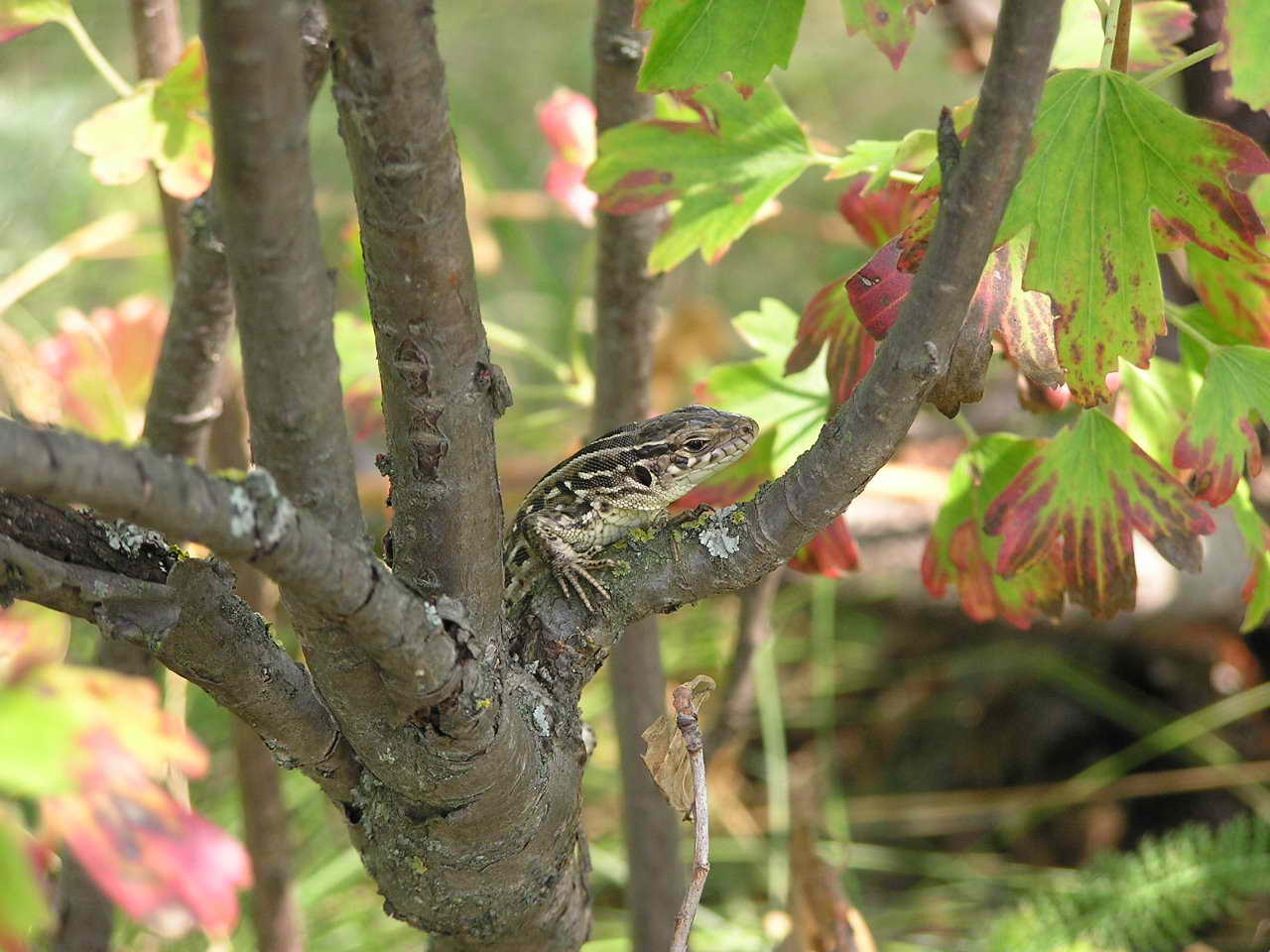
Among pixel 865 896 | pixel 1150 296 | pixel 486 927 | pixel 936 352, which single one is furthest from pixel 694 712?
pixel 865 896

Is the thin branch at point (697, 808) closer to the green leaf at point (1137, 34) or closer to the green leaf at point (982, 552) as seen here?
the green leaf at point (982, 552)

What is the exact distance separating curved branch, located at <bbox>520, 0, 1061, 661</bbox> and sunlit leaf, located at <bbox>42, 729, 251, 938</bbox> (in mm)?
710

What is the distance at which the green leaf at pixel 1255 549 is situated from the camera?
1.61m

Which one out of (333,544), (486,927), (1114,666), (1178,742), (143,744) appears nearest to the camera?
(143,744)

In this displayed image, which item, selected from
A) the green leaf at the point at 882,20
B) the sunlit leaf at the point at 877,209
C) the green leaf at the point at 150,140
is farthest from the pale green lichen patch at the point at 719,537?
the green leaf at the point at 150,140

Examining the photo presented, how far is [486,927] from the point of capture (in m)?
1.48

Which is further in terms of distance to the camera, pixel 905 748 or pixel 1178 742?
pixel 905 748

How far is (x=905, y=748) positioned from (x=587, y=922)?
8.92ft

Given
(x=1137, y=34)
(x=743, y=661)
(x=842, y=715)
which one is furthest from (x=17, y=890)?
(x=842, y=715)

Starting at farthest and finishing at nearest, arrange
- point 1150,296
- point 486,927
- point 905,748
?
point 905,748, point 486,927, point 1150,296

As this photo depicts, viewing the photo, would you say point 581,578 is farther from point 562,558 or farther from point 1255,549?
point 1255,549

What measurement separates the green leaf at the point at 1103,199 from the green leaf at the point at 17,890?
1068 mm

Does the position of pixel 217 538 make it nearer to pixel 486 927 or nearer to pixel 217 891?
pixel 217 891

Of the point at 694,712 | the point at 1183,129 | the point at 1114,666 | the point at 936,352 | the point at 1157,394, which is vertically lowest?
the point at 1114,666
